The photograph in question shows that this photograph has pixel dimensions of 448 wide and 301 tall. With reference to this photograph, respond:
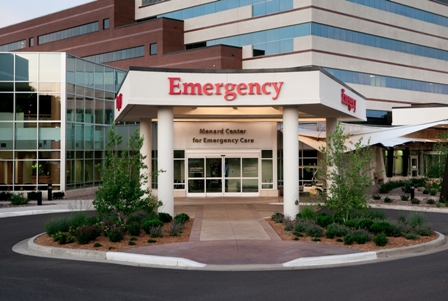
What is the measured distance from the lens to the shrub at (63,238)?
48.2ft

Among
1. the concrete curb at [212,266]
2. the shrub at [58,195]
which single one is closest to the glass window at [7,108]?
the shrub at [58,195]

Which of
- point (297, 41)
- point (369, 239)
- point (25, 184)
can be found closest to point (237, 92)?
point (369, 239)

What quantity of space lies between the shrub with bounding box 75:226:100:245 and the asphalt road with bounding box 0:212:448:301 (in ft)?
5.37

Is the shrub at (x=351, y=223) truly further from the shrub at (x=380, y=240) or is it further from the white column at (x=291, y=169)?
the white column at (x=291, y=169)

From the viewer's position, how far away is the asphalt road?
933cm

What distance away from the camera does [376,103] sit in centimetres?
5316

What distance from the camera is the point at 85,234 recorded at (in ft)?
47.9

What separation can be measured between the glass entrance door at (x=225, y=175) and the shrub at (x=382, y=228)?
558 inches

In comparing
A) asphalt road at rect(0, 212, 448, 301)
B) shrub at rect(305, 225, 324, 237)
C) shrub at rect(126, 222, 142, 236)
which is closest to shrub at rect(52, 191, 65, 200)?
shrub at rect(126, 222, 142, 236)

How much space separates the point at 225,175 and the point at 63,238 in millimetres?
15311

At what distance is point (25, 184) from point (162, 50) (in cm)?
2961

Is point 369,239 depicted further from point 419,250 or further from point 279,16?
point 279,16

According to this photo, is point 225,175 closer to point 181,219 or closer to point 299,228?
point 181,219

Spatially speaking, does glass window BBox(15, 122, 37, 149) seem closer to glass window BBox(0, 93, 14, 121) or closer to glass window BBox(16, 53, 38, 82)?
glass window BBox(0, 93, 14, 121)
